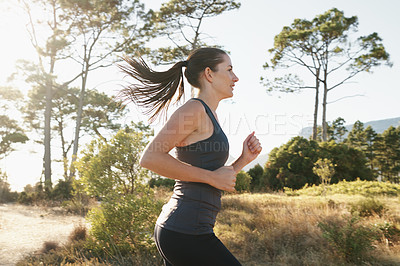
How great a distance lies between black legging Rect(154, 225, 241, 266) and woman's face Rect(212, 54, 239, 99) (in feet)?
2.61

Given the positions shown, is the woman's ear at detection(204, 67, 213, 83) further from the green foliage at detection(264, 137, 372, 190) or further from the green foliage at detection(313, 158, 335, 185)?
the green foliage at detection(264, 137, 372, 190)

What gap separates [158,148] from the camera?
4.48 feet

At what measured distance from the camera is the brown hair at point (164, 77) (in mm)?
1734

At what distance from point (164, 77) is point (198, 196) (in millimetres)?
837

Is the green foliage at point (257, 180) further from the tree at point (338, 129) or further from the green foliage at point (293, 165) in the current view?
the tree at point (338, 129)

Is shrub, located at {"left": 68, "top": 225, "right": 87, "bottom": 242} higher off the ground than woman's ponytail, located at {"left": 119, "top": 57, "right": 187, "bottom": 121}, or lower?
lower

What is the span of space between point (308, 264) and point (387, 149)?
36568 mm

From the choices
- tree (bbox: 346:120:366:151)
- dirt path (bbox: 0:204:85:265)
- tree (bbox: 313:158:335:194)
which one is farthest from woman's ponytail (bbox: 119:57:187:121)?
tree (bbox: 346:120:366:151)

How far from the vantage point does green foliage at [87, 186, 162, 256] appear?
4734 millimetres

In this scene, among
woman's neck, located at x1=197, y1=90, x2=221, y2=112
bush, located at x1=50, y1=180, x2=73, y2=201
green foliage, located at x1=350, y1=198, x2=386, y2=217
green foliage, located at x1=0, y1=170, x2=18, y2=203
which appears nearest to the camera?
woman's neck, located at x1=197, y1=90, x2=221, y2=112

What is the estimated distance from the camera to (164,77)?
192 cm

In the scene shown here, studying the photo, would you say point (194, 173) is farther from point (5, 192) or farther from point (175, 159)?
point (5, 192)

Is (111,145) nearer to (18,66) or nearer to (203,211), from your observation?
(203,211)

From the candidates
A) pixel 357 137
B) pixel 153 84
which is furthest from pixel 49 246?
pixel 357 137
